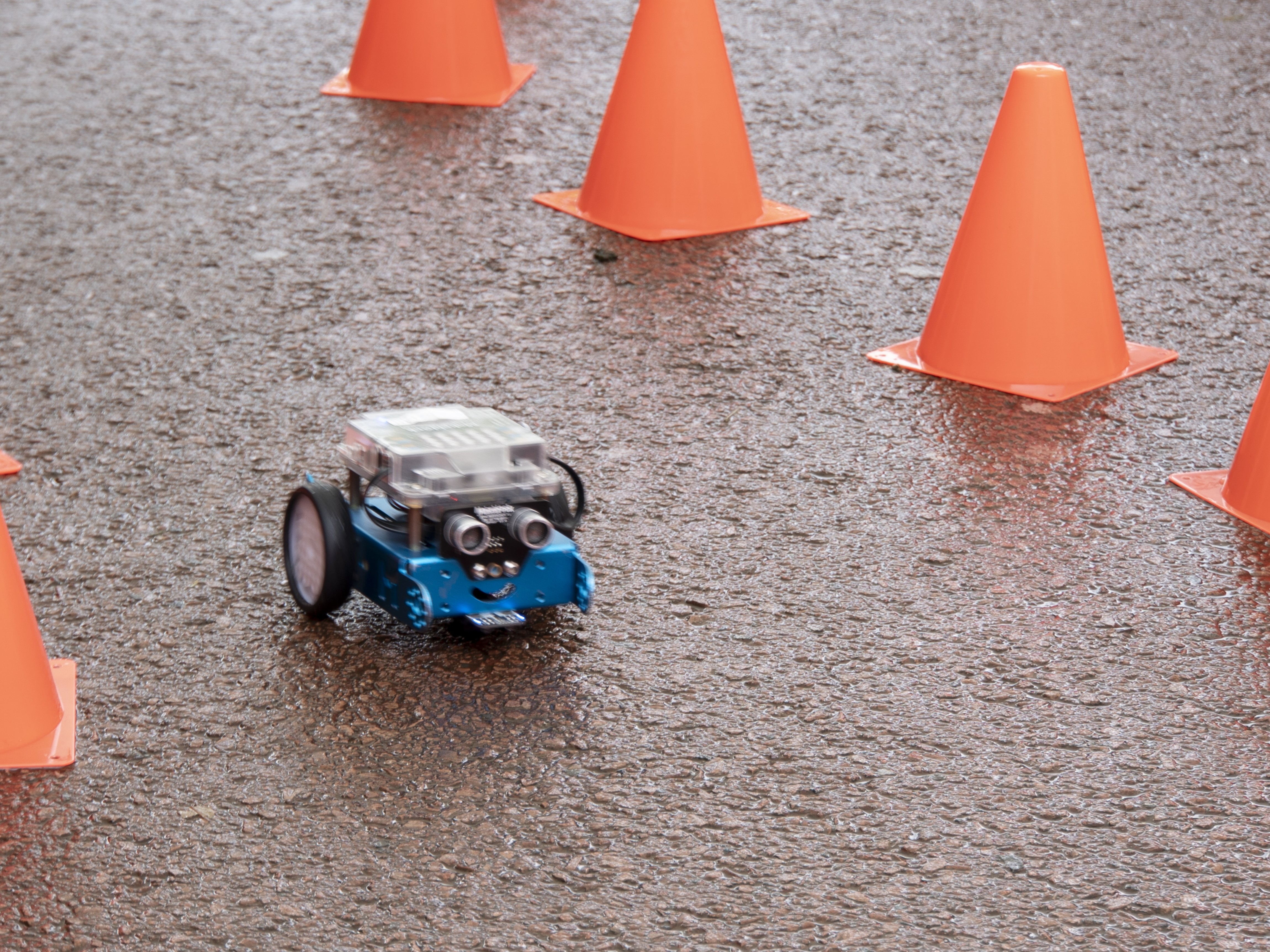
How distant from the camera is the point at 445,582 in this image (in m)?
2.37

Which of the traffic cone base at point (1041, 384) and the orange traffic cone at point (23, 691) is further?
the traffic cone base at point (1041, 384)

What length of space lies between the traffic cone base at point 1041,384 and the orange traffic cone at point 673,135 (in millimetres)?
875

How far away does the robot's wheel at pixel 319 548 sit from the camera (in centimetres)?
246

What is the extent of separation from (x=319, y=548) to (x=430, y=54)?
3.34m

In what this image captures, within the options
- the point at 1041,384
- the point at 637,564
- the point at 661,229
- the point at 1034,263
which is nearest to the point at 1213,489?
the point at 1041,384

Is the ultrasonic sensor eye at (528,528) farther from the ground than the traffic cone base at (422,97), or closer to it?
farther from the ground

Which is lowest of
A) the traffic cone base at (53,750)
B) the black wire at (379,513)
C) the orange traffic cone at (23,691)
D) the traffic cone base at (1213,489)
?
the traffic cone base at (53,750)

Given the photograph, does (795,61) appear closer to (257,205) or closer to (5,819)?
(257,205)

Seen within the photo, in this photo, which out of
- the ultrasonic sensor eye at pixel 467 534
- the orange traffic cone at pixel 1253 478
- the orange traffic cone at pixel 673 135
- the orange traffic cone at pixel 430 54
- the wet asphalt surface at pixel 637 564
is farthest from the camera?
the orange traffic cone at pixel 430 54

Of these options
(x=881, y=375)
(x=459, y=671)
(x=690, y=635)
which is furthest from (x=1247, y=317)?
A: (x=459, y=671)

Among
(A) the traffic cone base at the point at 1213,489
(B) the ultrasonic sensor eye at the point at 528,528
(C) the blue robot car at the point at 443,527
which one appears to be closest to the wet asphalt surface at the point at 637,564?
(A) the traffic cone base at the point at 1213,489

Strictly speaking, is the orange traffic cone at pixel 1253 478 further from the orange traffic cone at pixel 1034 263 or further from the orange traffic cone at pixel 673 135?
the orange traffic cone at pixel 673 135

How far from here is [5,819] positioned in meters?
2.12

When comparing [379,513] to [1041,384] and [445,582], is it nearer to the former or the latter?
[445,582]
